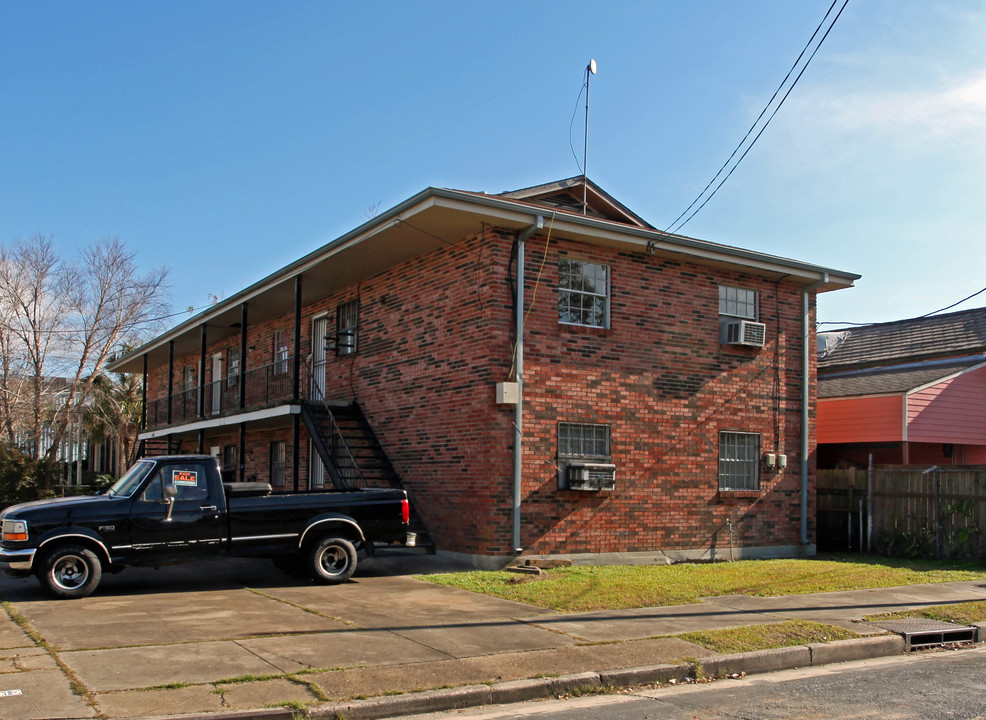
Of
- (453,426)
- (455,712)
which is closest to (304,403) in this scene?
(453,426)

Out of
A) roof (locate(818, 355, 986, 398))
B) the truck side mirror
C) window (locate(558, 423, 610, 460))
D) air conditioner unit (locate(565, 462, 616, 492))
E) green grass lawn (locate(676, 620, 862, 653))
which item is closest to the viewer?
green grass lawn (locate(676, 620, 862, 653))

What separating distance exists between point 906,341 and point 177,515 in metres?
19.8

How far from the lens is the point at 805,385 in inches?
703

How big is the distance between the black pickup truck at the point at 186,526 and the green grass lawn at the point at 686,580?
4.66 feet

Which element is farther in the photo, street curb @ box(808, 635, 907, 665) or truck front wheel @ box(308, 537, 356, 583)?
truck front wheel @ box(308, 537, 356, 583)

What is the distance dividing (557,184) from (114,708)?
13769 millimetres

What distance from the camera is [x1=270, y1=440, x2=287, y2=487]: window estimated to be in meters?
22.3

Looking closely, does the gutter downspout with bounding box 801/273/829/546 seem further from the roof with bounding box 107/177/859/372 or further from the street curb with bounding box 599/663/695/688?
the street curb with bounding box 599/663/695/688

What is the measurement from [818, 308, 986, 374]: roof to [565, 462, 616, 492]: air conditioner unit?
11.8m

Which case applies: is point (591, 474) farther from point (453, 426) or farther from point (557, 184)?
point (557, 184)

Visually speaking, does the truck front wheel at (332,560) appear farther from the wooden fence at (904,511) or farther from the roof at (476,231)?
the wooden fence at (904,511)

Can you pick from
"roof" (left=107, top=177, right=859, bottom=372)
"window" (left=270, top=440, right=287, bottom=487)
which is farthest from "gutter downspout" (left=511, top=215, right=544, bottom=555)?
"window" (left=270, top=440, right=287, bottom=487)

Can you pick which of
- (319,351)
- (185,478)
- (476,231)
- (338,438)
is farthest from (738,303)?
(185,478)

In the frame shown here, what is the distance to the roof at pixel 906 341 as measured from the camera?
22.4m
